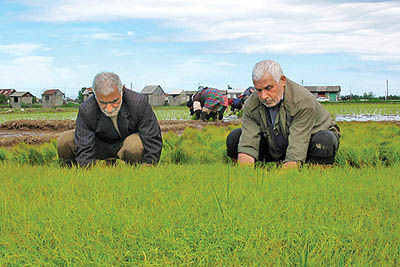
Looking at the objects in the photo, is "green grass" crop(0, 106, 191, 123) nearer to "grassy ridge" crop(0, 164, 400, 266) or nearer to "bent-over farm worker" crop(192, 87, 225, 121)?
"bent-over farm worker" crop(192, 87, 225, 121)

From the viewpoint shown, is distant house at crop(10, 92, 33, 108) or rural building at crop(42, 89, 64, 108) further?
distant house at crop(10, 92, 33, 108)

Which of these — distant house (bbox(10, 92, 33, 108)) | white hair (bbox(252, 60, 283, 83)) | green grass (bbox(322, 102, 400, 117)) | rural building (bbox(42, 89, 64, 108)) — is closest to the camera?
white hair (bbox(252, 60, 283, 83))

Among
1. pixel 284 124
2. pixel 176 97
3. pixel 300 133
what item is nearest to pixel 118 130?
pixel 284 124

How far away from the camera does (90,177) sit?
3.19 m

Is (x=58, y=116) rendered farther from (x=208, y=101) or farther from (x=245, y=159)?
(x=245, y=159)

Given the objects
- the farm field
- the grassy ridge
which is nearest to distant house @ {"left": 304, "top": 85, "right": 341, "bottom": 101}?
the farm field

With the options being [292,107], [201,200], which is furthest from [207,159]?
[201,200]

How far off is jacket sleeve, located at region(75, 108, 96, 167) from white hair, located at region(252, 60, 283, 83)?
148 cm

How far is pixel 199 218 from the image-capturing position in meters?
2.31

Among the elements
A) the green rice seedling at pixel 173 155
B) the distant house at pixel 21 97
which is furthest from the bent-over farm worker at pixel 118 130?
the distant house at pixel 21 97

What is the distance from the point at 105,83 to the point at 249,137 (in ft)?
4.20

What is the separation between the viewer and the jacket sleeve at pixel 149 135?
3.70m

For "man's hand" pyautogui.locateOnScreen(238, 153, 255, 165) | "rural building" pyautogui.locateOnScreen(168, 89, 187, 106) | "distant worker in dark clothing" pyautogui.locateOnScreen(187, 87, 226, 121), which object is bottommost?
"man's hand" pyautogui.locateOnScreen(238, 153, 255, 165)

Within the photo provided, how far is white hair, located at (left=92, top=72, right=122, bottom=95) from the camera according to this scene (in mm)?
3312
